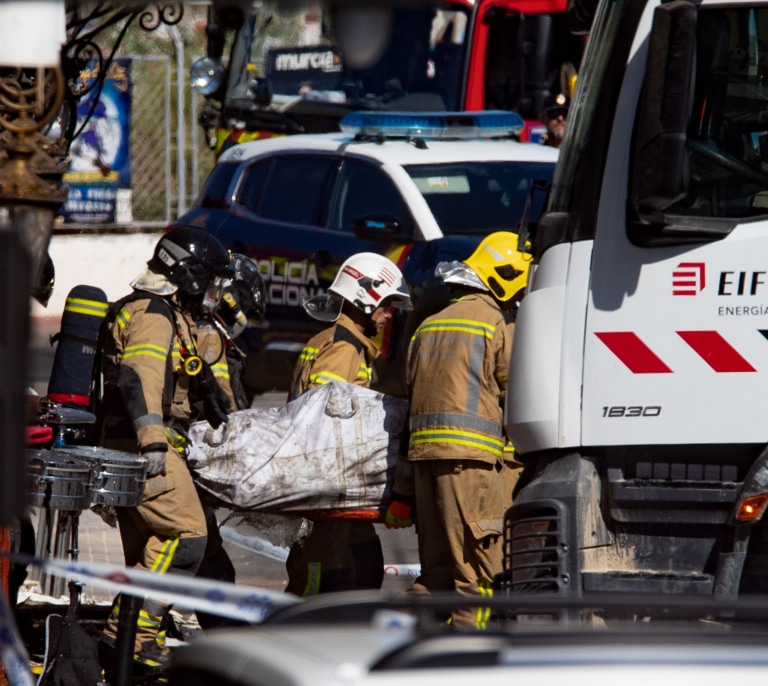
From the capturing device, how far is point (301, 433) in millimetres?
6273

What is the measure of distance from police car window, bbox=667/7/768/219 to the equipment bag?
9.09 ft

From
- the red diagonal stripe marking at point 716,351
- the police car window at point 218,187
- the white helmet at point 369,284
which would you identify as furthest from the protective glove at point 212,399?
the police car window at point 218,187

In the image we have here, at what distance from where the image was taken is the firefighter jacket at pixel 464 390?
5.94m

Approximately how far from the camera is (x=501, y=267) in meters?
6.43

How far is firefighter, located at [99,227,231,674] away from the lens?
6105mm

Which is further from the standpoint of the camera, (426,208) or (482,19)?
(482,19)

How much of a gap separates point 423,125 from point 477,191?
3.62ft

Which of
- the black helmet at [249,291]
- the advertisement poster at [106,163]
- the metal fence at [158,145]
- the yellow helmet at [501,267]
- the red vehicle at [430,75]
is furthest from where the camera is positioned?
the metal fence at [158,145]

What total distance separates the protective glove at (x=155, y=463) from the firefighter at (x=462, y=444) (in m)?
1.05

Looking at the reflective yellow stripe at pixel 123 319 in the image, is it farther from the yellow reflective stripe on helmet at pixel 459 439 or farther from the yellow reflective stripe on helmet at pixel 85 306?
the yellow reflective stripe on helmet at pixel 459 439

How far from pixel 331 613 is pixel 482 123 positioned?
32.7 feet

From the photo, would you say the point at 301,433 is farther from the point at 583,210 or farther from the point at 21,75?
the point at 21,75

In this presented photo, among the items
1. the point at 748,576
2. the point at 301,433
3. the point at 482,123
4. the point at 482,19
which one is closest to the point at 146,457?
the point at 301,433

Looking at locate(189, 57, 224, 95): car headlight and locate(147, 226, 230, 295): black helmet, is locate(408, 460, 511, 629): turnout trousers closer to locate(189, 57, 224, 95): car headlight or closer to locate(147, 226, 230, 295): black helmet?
locate(147, 226, 230, 295): black helmet
